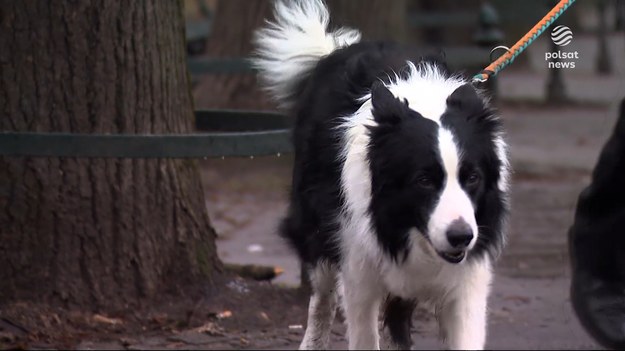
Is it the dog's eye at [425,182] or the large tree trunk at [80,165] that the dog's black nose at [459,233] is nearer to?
the dog's eye at [425,182]

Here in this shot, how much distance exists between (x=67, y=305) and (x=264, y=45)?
5.32 feet

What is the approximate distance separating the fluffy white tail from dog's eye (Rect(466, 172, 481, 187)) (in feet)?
5.45

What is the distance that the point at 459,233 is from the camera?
3.83 m

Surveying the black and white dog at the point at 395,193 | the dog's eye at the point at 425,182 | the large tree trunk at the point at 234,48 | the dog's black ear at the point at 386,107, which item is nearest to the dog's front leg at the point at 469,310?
the black and white dog at the point at 395,193

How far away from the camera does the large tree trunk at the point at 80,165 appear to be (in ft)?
19.0

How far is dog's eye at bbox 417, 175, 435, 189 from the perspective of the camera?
3980 mm

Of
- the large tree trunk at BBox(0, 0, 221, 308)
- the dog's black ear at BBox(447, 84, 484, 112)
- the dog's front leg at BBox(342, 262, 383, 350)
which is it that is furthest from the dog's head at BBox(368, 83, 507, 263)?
the large tree trunk at BBox(0, 0, 221, 308)

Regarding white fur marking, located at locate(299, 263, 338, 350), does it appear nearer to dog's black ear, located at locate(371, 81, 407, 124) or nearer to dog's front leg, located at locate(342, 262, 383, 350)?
dog's front leg, located at locate(342, 262, 383, 350)

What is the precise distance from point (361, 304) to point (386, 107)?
861 millimetres

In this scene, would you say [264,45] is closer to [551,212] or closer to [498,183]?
[498,183]

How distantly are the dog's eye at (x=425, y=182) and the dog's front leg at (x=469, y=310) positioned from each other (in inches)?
22.1

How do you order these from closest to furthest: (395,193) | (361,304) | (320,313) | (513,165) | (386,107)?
(395,193) → (386,107) → (361,304) → (320,313) → (513,165)

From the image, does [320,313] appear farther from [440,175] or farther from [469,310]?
[440,175]

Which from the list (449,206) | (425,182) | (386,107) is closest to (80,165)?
(386,107)
